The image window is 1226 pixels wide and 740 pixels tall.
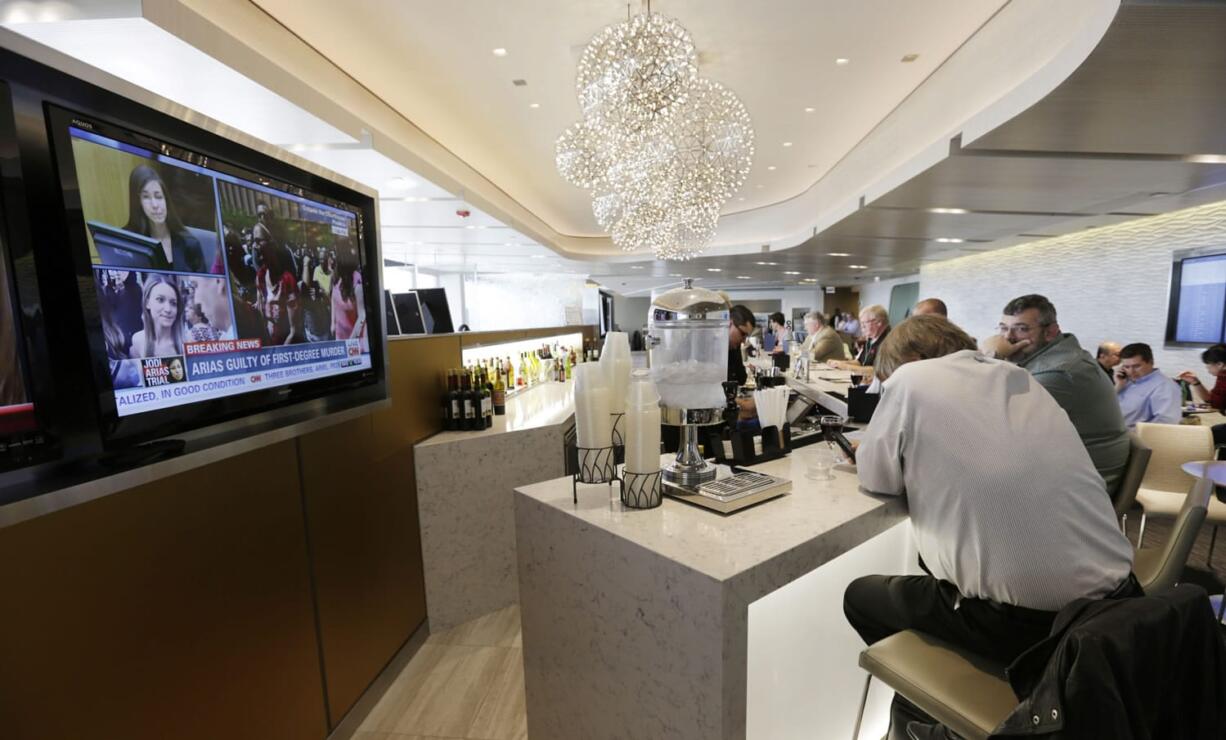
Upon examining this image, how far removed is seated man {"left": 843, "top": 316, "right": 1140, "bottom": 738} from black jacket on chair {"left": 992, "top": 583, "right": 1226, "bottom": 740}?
26 centimetres

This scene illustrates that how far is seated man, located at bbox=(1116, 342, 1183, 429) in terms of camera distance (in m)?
3.87

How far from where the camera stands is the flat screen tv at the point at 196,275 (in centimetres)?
99

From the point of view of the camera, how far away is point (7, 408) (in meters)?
0.84

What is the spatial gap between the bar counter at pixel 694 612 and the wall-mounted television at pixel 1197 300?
22.5 ft

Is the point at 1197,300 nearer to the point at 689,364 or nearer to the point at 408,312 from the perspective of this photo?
the point at 689,364

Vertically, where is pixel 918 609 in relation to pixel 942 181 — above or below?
below

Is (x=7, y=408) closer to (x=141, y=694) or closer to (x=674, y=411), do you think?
(x=141, y=694)

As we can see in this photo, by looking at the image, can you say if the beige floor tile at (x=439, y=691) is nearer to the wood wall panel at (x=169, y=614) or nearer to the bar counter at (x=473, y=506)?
the bar counter at (x=473, y=506)

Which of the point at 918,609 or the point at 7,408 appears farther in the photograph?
the point at 918,609

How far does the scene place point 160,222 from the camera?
1131 mm

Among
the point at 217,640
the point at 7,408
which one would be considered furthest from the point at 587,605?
the point at 7,408

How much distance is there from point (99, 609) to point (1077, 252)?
34.9ft

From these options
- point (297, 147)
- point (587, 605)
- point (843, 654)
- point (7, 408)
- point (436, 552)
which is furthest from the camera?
point (297, 147)

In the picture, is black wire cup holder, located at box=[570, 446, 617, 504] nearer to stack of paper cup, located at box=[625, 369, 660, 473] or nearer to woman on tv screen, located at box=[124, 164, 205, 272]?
stack of paper cup, located at box=[625, 369, 660, 473]
